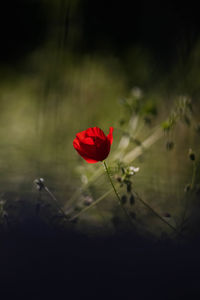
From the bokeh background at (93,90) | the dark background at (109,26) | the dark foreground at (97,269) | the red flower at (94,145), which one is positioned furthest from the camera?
the dark background at (109,26)

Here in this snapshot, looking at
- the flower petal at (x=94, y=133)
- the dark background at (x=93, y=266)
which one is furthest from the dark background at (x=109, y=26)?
the dark background at (x=93, y=266)

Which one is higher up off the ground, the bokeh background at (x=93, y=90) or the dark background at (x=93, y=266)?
the bokeh background at (x=93, y=90)

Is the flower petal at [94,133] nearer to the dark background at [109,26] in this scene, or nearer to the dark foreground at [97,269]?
the dark foreground at [97,269]

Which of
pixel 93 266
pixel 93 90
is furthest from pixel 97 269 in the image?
pixel 93 90

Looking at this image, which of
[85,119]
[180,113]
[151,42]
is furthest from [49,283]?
[151,42]

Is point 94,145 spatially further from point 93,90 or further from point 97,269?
point 93,90

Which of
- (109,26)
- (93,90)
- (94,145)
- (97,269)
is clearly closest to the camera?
(97,269)

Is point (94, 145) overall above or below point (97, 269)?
above

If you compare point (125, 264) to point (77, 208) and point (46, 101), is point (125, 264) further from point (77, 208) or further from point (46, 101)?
point (46, 101)
